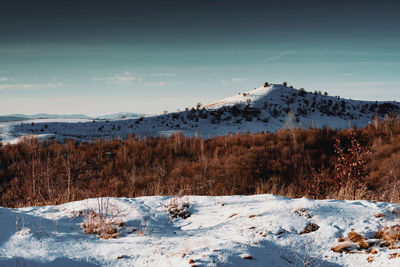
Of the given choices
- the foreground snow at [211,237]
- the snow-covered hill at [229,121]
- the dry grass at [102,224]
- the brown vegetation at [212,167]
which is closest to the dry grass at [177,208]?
the foreground snow at [211,237]

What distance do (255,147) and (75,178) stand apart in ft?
20.4

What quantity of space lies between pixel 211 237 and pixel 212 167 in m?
5.28

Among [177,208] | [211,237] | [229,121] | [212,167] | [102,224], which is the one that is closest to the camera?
[211,237]

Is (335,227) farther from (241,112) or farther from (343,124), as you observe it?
(343,124)

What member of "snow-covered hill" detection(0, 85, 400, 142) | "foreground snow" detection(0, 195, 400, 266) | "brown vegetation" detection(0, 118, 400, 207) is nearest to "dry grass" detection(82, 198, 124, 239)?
"foreground snow" detection(0, 195, 400, 266)

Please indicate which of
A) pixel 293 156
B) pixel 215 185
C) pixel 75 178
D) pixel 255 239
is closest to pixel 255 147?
pixel 293 156

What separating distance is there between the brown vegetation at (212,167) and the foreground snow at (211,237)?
6.74ft

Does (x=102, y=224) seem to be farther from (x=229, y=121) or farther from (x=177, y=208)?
(x=229, y=121)

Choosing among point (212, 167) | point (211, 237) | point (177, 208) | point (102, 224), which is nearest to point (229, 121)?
point (212, 167)

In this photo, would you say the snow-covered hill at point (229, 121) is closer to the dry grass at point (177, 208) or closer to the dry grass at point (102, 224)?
the dry grass at point (177, 208)

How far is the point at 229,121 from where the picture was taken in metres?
19.5

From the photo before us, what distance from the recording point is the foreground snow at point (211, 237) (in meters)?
2.05

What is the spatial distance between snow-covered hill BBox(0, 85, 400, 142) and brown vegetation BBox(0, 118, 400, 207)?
19.0ft

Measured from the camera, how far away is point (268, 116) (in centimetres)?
2064
